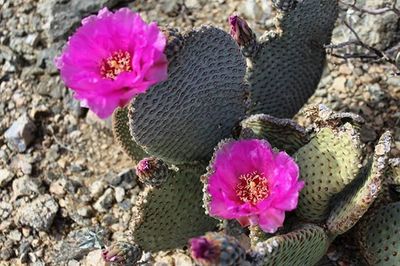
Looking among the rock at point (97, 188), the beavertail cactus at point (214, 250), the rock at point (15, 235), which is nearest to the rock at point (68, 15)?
the rock at point (97, 188)

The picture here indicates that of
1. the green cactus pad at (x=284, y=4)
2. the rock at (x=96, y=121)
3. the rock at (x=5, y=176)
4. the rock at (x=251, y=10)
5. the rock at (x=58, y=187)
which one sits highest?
the green cactus pad at (x=284, y=4)

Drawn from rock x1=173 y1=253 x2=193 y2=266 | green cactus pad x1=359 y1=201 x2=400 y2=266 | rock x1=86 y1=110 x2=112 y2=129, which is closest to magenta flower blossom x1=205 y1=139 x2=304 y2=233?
green cactus pad x1=359 y1=201 x2=400 y2=266

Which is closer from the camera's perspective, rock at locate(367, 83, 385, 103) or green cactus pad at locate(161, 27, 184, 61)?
green cactus pad at locate(161, 27, 184, 61)

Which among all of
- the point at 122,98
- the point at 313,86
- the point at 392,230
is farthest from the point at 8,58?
the point at 392,230

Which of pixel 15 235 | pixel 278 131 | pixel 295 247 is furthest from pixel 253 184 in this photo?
pixel 15 235

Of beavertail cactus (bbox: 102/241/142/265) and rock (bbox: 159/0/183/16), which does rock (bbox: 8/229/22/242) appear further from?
rock (bbox: 159/0/183/16)

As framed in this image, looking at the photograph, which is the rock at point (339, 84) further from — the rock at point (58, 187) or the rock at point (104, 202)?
the rock at point (58, 187)

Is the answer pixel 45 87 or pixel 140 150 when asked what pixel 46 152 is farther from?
pixel 140 150
